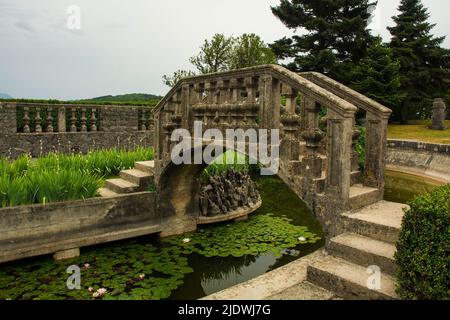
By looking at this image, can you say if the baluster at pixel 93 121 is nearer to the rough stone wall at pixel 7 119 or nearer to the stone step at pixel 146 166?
the rough stone wall at pixel 7 119

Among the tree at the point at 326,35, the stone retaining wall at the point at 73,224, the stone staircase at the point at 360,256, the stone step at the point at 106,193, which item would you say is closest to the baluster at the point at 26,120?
the stone step at the point at 106,193

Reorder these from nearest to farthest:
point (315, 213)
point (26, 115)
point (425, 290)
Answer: point (425, 290) → point (315, 213) → point (26, 115)

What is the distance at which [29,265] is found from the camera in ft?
21.3

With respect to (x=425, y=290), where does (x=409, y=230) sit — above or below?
above

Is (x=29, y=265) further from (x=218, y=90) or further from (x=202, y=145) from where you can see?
(x=218, y=90)

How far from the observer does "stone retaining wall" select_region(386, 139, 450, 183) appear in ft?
53.6

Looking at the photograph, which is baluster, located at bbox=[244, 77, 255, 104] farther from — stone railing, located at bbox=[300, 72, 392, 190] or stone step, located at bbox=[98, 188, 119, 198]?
stone step, located at bbox=[98, 188, 119, 198]

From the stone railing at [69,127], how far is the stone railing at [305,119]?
8.75m

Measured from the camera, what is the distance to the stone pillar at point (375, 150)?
520cm

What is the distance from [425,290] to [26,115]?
13.1m

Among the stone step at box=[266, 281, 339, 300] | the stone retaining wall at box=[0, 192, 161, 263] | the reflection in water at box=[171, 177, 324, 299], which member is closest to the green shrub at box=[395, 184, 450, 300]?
the stone step at box=[266, 281, 339, 300]

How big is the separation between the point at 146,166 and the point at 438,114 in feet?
67.9
